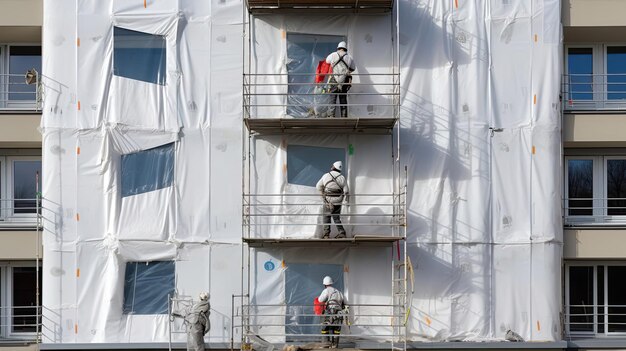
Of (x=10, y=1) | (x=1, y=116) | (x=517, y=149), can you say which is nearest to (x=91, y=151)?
(x=1, y=116)

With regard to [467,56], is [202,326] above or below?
below

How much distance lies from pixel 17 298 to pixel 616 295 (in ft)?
40.1

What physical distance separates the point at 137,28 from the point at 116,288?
5.07 meters

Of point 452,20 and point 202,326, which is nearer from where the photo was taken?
point 202,326

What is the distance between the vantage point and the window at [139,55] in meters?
20.7

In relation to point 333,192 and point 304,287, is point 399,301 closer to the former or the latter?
point 304,287

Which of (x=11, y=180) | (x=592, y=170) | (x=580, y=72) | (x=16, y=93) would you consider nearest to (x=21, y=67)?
Result: (x=16, y=93)

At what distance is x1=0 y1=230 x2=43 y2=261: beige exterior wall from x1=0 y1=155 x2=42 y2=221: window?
841 mm

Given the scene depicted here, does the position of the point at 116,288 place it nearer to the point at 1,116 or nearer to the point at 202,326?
the point at 202,326

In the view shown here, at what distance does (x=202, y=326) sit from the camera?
19.4 m

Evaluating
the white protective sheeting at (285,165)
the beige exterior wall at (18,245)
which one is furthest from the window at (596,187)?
the beige exterior wall at (18,245)

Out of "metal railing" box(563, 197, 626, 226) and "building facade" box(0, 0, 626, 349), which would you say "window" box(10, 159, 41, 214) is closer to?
"building facade" box(0, 0, 626, 349)

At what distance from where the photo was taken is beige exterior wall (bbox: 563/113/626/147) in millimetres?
21125

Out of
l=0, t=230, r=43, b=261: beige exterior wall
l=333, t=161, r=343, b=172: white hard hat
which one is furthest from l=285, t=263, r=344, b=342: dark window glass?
l=0, t=230, r=43, b=261: beige exterior wall
